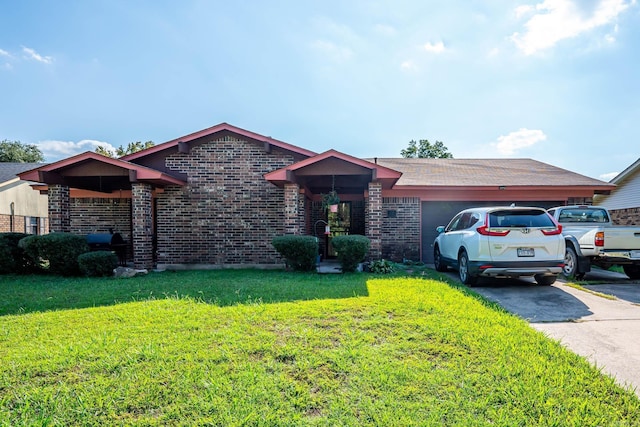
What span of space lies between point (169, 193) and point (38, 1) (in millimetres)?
5261

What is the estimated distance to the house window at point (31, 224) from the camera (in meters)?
21.8

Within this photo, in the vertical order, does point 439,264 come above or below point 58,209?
below

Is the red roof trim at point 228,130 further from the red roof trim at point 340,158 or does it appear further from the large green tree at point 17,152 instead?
the large green tree at point 17,152

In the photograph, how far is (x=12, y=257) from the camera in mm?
8711

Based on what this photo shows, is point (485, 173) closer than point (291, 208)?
No

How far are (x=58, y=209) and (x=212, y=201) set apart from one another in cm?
416

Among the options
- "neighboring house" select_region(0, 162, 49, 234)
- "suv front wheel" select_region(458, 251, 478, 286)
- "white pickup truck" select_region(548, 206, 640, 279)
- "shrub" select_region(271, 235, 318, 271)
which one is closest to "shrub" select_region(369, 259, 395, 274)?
"shrub" select_region(271, 235, 318, 271)

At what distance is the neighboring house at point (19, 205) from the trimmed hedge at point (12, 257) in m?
12.9

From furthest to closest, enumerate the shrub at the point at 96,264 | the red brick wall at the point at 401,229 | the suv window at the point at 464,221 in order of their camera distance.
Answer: the red brick wall at the point at 401,229
the shrub at the point at 96,264
the suv window at the point at 464,221

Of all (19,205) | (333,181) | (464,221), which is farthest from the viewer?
(19,205)

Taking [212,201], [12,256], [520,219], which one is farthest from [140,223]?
[520,219]

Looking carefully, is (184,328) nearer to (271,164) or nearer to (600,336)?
(600,336)

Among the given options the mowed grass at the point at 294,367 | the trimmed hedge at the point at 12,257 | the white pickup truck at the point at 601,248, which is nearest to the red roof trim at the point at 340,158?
the mowed grass at the point at 294,367

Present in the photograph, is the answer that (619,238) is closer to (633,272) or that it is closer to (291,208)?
(633,272)
